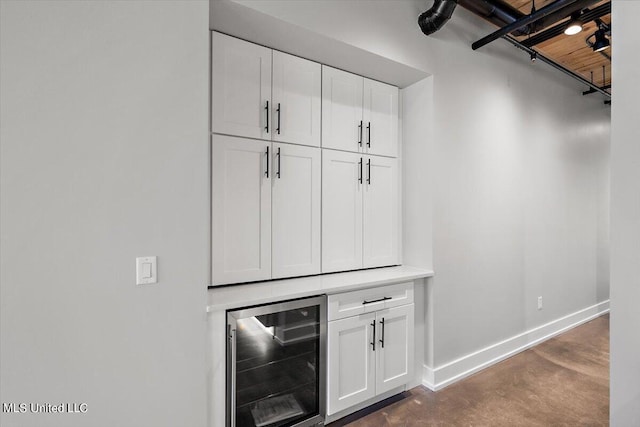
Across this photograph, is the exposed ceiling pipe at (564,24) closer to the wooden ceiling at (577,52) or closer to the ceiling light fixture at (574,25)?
the ceiling light fixture at (574,25)

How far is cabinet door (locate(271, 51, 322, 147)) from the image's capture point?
6.99 feet

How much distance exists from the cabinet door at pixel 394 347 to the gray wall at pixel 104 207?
1201 mm

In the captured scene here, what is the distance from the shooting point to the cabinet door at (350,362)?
202 centimetres

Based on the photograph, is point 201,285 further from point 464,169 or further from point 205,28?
point 464,169

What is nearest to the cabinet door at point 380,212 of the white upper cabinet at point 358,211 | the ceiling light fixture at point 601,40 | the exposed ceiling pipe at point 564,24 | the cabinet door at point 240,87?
the white upper cabinet at point 358,211

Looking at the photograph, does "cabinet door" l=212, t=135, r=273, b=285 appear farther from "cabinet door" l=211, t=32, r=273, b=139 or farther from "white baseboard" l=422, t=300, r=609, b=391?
"white baseboard" l=422, t=300, r=609, b=391

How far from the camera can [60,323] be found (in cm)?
127

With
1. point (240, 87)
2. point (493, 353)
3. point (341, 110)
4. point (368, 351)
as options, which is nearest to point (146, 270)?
point (240, 87)

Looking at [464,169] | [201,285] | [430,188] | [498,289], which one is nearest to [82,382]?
[201,285]

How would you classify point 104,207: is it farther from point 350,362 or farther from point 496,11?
point 496,11

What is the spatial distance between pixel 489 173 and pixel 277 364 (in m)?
2.44

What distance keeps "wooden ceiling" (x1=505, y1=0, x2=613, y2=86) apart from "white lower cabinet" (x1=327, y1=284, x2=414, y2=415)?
8.86 feet

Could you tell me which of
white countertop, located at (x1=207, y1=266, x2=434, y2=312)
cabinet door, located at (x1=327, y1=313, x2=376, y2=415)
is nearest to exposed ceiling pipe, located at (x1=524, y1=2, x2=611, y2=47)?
white countertop, located at (x1=207, y1=266, x2=434, y2=312)

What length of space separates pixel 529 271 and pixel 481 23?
8.04 feet
